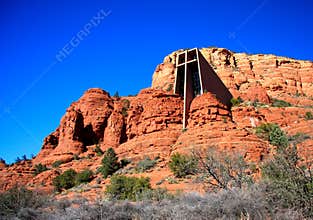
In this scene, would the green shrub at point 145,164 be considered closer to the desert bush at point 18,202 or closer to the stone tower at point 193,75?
the stone tower at point 193,75

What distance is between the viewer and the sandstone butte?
2467cm

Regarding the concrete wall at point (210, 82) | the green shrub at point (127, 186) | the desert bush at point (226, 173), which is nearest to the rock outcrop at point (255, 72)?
the concrete wall at point (210, 82)

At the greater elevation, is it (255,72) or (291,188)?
(255,72)

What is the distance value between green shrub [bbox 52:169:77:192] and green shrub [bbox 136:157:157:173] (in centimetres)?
715

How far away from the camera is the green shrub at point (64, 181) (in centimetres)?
2836

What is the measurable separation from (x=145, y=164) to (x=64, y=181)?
28.6ft

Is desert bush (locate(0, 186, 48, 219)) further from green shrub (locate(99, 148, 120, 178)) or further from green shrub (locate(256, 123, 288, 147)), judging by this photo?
green shrub (locate(256, 123, 288, 147))

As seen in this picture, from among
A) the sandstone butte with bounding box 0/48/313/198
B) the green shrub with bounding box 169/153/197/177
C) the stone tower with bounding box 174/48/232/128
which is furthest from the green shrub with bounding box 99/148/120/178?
the stone tower with bounding box 174/48/232/128

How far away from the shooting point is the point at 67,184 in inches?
1118

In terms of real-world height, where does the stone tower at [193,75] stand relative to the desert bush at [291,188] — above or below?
above

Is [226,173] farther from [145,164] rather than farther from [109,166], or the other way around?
[109,166]

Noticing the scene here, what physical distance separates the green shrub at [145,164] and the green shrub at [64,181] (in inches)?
282

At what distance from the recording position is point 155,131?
31.9 m

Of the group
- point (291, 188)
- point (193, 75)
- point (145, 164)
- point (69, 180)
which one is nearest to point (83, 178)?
point (69, 180)
